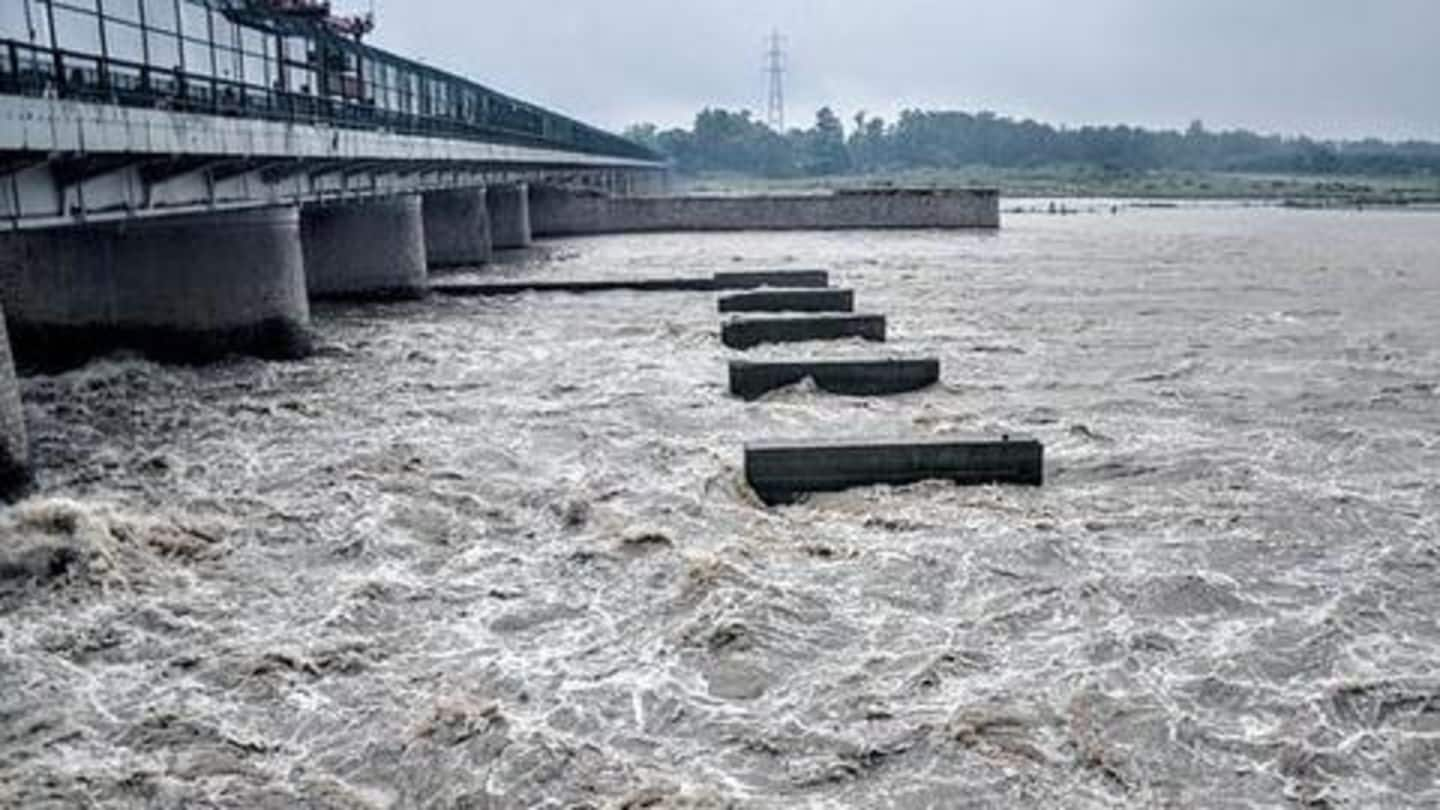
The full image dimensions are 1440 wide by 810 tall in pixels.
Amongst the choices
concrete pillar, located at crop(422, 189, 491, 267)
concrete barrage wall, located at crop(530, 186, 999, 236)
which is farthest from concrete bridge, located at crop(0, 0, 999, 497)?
concrete barrage wall, located at crop(530, 186, 999, 236)

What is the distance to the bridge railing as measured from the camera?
57.7ft

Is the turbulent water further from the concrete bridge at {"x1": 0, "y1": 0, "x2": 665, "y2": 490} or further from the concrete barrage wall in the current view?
the concrete barrage wall

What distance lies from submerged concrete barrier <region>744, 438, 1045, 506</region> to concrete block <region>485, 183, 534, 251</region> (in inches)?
2112

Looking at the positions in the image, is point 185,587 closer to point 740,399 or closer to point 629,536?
point 629,536

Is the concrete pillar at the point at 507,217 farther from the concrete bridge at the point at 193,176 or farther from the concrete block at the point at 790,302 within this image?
the concrete block at the point at 790,302

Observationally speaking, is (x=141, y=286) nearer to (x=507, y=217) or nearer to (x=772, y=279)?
(x=772, y=279)

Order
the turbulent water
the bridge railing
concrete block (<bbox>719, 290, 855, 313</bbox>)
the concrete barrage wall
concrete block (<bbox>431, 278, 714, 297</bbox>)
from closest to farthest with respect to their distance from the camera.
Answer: the turbulent water
the bridge railing
concrete block (<bbox>719, 290, 855, 313</bbox>)
concrete block (<bbox>431, 278, 714, 297</bbox>)
the concrete barrage wall

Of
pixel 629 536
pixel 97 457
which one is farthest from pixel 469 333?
pixel 629 536

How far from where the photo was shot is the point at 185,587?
1463 cm

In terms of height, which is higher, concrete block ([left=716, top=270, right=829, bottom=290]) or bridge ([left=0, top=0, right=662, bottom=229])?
bridge ([left=0, top=0, right=662, bottom=229])

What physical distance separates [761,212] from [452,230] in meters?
29.8

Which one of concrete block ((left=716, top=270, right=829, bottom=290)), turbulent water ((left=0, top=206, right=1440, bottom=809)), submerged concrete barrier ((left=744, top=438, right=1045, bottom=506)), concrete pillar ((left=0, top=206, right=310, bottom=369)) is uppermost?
concrete pillar ((left=0, top=206, right=310, bottom=369))

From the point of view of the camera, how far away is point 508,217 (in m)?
70.6

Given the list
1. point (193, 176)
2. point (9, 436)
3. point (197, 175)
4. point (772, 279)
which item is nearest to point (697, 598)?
point (9, 436)
